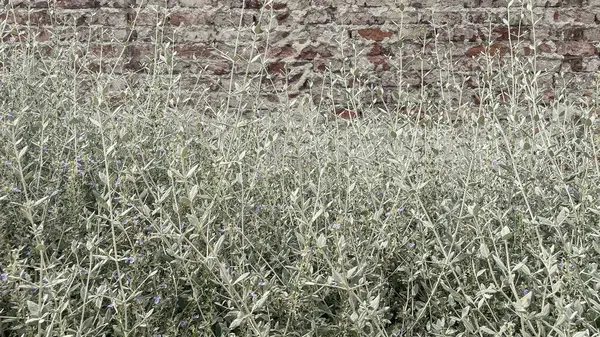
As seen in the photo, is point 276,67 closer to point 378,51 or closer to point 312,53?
point 312,53

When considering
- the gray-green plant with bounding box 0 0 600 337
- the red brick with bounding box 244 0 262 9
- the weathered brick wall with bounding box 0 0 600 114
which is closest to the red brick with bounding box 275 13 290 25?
the weathered brick wall with bounding box 0 0 600 114

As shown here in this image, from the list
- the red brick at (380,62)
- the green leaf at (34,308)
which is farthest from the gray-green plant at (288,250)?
the red brick at (380,62)

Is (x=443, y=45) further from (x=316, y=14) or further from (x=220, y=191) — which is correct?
(x=220, y=191)

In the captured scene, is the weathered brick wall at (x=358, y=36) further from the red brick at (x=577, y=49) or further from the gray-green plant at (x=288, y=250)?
the gray-green plant at (x=288, y=250)

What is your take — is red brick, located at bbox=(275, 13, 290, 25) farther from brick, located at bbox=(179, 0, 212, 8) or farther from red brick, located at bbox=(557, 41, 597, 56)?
red brick, located at bbox=(557, 41, 597, 56)

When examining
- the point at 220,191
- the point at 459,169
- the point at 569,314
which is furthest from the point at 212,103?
the point at 569,314

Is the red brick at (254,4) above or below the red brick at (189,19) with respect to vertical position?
above

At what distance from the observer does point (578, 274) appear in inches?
84.0

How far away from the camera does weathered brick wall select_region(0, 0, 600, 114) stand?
5438 millimetres

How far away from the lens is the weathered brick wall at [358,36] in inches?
214

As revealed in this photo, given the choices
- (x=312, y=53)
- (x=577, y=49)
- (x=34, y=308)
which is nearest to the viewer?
(x=34, y=308)

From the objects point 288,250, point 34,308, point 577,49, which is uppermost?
point 34,308

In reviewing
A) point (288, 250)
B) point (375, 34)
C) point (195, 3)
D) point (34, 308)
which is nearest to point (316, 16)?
point (375, 34)

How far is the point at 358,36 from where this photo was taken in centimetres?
575
